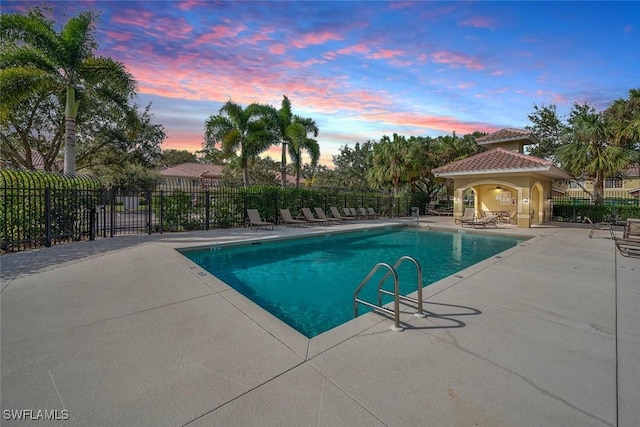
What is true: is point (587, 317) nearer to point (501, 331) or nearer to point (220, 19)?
point (501, 331)

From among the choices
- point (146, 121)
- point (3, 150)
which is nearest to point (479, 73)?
point (146, 121)

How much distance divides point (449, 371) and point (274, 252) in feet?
26.7

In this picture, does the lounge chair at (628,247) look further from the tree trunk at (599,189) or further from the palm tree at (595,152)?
the tree trunk at (599,189)

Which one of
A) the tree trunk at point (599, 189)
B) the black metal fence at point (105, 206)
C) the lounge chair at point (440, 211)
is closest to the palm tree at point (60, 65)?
the black metal fence at point (105, 206)

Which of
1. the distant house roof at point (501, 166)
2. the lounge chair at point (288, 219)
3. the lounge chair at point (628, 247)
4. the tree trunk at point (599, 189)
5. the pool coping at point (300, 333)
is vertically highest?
the distant house roof at point (501, 166)

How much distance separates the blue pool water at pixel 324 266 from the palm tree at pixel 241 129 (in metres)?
9.01

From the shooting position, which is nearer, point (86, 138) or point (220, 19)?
point (220, 19)

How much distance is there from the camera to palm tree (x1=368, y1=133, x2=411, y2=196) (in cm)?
2695

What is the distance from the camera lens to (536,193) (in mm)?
19234

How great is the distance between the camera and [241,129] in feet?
62.2

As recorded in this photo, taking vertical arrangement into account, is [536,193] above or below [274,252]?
above

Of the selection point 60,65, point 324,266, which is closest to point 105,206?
point 60,65

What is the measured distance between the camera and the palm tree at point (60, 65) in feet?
36.1

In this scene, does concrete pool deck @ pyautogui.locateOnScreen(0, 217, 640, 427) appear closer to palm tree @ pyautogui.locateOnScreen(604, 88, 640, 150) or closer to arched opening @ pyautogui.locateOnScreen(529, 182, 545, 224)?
arched opening @ pyautogui.locateOnScreen(529, 182, 545, 224)
